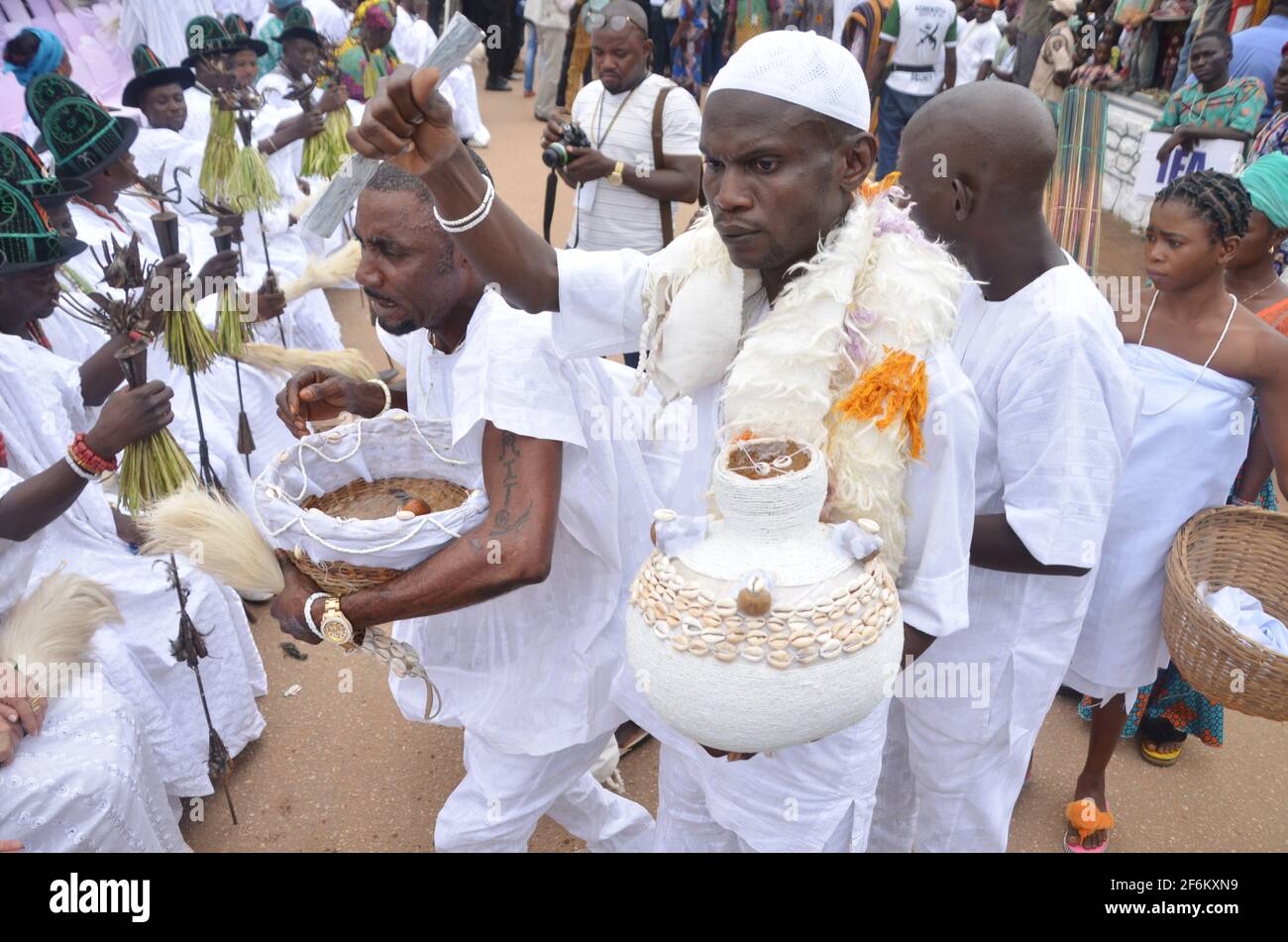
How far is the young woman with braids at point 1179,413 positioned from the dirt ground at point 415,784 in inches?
31.2

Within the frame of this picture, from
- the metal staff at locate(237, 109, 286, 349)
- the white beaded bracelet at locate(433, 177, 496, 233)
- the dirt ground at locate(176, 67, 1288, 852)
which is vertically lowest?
the dirt ground at locate(176, 67, 1288, 852)

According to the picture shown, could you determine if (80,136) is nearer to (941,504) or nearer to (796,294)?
(796,294)

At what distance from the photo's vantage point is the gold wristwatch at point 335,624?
74.9 inches

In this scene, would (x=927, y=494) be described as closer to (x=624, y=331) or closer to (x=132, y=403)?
(x=624, y=331)

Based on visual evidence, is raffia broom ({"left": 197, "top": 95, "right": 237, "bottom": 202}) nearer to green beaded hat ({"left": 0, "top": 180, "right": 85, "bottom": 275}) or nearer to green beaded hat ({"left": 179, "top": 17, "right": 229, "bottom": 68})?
green beaded hat ({"left": 179, "top": 17, "right": 229, "bottom": 68})

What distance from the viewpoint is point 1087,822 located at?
3.28m

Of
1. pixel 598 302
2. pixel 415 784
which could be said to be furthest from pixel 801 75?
pixel 415 784

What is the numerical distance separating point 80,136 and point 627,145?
2.70 metres

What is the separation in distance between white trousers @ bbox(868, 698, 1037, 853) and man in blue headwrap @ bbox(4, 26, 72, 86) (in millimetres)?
7245

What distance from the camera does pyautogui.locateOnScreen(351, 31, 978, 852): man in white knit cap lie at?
5.57ft

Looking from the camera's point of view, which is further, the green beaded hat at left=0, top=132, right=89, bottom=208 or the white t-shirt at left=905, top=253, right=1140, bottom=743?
the green beaded hat at left=0, top=132, right=89, bottom=208

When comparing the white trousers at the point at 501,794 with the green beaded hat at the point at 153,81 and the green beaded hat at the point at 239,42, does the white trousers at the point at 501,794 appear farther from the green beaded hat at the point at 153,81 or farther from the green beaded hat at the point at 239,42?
the green beaded hat at the point at 239,42

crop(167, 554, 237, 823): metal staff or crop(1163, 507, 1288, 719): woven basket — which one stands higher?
crop(1163, 507, 1288, 719): woven basket

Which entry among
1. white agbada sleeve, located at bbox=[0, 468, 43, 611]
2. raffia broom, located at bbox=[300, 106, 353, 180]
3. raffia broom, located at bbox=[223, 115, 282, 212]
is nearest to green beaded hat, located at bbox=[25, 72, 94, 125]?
raffia broom, located at bbox=[223, 115, 282, 212]
